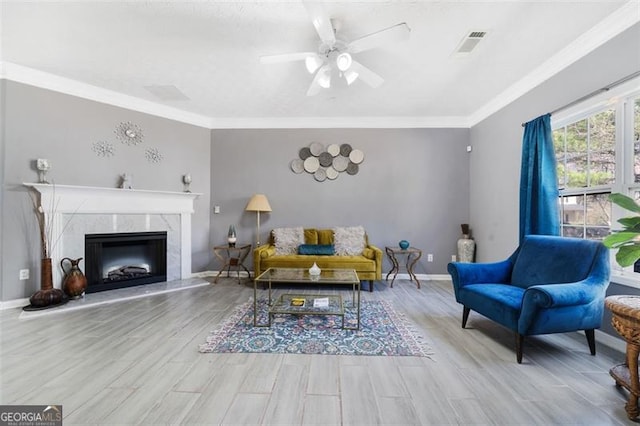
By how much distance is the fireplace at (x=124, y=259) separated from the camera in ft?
11.3

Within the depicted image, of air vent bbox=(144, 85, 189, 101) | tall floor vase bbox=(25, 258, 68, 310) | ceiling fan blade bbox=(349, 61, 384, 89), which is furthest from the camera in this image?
air vent bbox=(144, 85, 189, 101)

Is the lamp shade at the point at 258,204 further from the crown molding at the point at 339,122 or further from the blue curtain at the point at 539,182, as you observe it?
the blue curtain at the point at 539,182

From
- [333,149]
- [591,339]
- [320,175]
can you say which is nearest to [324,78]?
[333,149]

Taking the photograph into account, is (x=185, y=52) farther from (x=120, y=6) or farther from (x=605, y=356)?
(x=605, y=356)

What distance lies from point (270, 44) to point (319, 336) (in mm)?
2768

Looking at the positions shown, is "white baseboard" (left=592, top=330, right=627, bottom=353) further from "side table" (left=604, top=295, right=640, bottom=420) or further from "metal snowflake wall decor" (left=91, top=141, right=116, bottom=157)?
"metal snowflake wall decor" (left=91, top=141, right=116, bottom=157)

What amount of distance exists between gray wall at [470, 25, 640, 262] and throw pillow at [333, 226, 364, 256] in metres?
1.86

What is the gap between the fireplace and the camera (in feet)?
11.3

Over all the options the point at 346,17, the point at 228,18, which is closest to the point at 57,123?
the point at 228,18

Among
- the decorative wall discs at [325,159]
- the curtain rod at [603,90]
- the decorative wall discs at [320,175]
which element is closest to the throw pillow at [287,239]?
the decorative wall discs at [320,175]

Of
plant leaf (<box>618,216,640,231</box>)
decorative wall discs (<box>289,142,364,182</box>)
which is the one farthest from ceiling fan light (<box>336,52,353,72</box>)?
decorative wall discs (<box>289,142,364,182</box>)

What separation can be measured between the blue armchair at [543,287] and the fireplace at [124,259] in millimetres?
4096

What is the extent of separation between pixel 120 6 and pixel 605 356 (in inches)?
186

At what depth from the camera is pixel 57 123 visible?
3.20 metres
